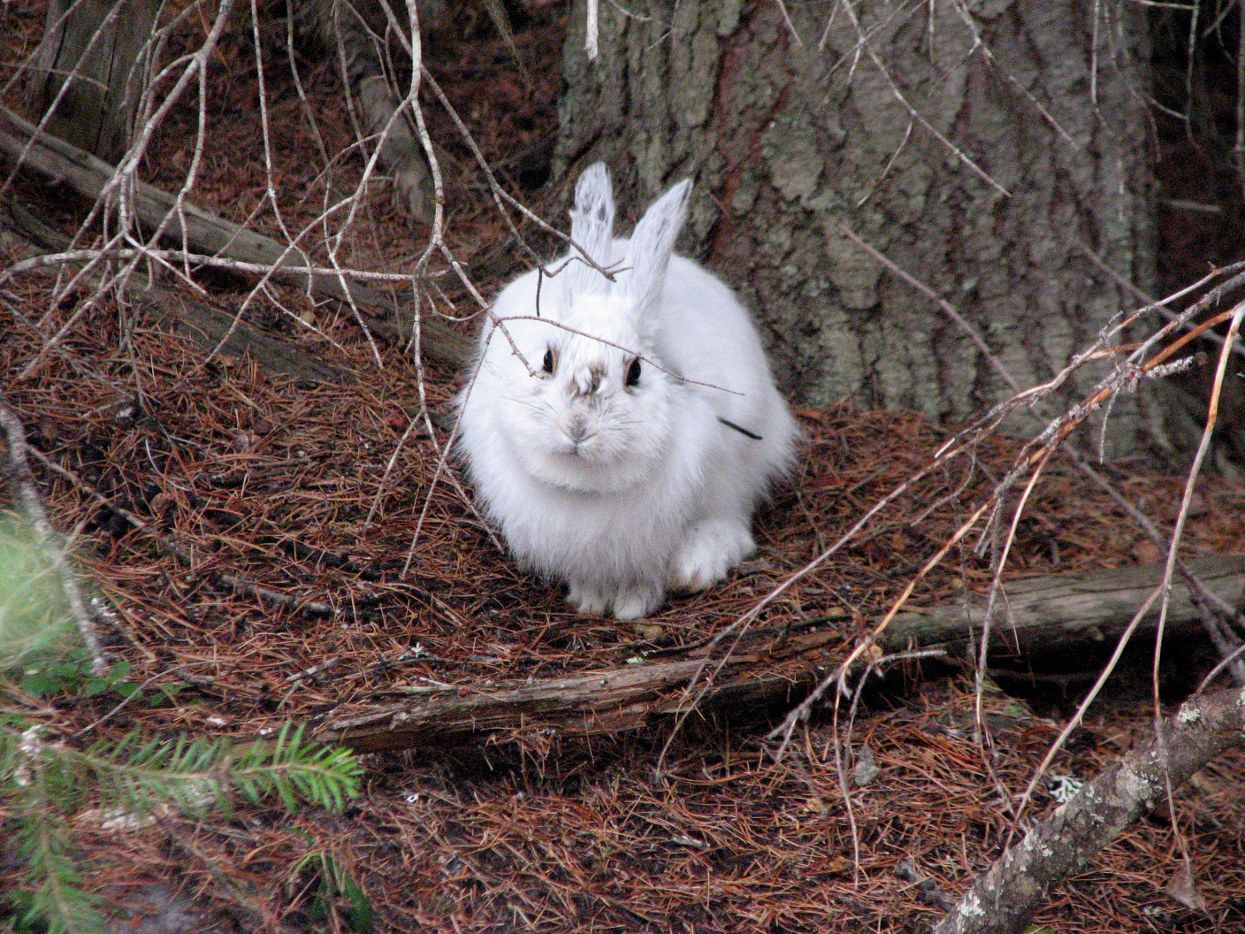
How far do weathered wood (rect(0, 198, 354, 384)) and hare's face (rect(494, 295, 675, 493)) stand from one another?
111cm

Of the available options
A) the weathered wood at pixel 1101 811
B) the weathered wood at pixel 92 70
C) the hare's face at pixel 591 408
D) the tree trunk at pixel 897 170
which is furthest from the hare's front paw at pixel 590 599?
the weathered wood at pixel 92 70

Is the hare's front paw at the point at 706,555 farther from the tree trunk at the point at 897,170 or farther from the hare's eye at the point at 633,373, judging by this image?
the tree trunk at the point at 897,170

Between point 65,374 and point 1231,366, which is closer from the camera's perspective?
point 65,374

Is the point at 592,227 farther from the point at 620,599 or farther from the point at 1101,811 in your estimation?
the point at 1101,811

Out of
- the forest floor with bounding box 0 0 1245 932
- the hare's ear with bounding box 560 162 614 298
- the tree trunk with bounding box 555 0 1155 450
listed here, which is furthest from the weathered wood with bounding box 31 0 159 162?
the hare's ear with bounding box 560 162 614 298

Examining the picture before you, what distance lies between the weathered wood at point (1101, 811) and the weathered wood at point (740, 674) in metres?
0.74

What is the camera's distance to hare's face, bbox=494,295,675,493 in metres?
2.97

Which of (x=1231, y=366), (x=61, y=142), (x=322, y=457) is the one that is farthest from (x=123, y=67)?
(x=1231, y=366)

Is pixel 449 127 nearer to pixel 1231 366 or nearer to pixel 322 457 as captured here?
pixel 322 457

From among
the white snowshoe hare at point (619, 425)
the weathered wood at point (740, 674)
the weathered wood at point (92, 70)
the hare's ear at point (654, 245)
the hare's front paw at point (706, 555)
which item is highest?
the weathered wood at point (92, 70)

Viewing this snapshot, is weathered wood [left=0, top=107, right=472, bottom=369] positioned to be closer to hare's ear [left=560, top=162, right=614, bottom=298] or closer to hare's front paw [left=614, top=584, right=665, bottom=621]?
hare's ear [left=560, top=162, right=614, bottom=298]

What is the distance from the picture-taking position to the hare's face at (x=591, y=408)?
2.97 m

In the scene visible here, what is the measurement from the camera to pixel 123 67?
4148mm

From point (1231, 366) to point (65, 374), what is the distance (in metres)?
5.76
